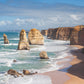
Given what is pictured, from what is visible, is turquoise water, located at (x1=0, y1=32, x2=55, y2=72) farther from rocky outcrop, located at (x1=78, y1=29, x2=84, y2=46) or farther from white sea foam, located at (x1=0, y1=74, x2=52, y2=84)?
rocky outcrop, located at (x1=78, y1=29, x2=84, y2=46)

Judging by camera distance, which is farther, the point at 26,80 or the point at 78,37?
the point at 78,37

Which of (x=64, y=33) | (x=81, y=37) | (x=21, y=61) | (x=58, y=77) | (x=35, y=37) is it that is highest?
(x=64, y=33)

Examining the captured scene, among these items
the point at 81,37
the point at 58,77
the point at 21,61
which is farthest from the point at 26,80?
the point at 81,37

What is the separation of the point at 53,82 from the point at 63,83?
130 cm

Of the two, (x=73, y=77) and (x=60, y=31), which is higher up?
(x=60, y=31)

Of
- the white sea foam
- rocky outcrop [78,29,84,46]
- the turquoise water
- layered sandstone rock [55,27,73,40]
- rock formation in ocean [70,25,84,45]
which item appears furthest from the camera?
layered sandstone rock [55,27,73,40]

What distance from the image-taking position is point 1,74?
2294 cm

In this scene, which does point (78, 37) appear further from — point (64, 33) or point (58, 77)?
point (58, 77)

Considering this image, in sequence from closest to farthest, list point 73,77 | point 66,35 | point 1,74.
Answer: point 73,77, point 1,74, point 66,35

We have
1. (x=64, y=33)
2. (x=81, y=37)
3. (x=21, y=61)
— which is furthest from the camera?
(x=64, y=33)

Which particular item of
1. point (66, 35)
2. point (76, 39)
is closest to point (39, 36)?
point (76, 39)

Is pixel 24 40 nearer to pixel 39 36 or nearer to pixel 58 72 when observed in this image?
pixel 39 36

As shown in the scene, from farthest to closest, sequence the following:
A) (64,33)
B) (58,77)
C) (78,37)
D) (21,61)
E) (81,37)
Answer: (64,33) < (78,37) < (81,37) < (21,61) < (58,77)

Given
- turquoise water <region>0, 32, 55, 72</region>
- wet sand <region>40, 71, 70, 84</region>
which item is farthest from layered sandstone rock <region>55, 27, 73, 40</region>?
wet sand <region>40, 71, 70, 84</region>
